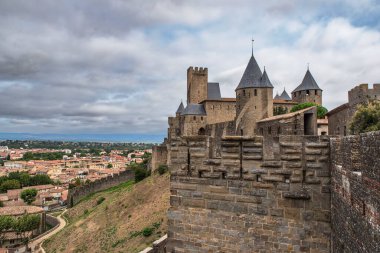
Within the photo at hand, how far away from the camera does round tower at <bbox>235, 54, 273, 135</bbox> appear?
43000 mm

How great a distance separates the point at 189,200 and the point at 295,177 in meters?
2.20

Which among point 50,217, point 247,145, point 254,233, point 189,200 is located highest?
point 247,145

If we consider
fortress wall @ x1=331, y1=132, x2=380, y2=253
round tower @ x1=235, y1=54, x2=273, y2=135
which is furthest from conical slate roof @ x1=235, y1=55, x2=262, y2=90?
fortress wall @ x1=331, y1=132, x2=380, y2=253

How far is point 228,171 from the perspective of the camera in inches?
268

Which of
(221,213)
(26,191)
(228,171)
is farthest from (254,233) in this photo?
(26,191)

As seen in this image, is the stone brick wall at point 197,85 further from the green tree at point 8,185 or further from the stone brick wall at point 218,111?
the green tree at point 8,185

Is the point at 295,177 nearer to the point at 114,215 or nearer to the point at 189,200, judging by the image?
the point at 189,200

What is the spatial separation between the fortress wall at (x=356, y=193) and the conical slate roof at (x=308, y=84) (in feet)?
177

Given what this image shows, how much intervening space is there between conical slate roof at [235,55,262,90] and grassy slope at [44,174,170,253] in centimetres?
1568

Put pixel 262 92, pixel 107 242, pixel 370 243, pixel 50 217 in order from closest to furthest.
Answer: pixel 370 243 → pixel 107 242 → pixel 262 92 → pixel 50 217

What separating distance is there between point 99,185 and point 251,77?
30.0 m

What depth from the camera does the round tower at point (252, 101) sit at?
43.0 m

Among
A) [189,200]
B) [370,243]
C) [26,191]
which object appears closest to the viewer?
[370,243]

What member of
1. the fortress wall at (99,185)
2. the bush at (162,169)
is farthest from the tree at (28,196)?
the bush at (162,169)
